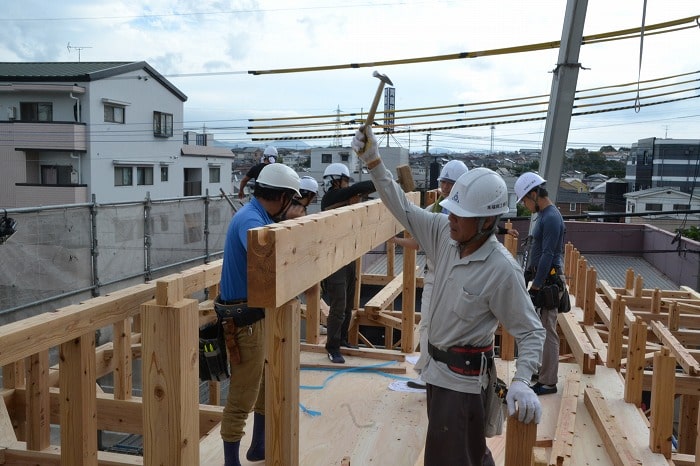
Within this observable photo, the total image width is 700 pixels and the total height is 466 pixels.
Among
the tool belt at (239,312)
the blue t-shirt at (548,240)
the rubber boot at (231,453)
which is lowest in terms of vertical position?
the rubber boot at (231,453)

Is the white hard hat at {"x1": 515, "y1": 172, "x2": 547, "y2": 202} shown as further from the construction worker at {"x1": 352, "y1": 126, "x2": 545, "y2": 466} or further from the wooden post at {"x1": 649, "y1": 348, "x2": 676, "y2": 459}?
the construction worker at {"x1": 352, "y1": 126, "x2": 545, "y2": 466}

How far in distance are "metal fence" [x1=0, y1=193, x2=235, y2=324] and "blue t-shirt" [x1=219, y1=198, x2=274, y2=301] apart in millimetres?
7323

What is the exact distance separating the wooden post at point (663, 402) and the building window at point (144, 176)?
2893 cm

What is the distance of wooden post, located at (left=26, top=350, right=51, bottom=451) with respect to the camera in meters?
4.38

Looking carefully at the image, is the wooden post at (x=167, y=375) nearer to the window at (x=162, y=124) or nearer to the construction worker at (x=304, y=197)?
the construction worker at (x=304, y=197)

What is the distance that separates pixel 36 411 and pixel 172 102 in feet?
101

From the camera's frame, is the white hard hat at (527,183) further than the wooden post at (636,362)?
Yes

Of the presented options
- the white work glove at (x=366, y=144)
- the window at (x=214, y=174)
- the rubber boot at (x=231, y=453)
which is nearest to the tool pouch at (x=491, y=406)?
the white work glove at (x=366, y=144)

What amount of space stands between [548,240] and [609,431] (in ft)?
5.45

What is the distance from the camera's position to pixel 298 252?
9.68 feet

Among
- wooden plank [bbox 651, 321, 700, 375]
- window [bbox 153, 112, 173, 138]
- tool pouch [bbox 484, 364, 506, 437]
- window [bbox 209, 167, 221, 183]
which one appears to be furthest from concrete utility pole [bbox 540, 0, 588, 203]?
window [bbox 209, 167, 221, 183]

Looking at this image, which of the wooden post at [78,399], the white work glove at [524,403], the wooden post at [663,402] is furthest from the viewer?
the wooden post at [663,402]

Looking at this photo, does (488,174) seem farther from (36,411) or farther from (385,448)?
(36,411)

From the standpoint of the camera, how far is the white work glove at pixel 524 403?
2.73 metres
